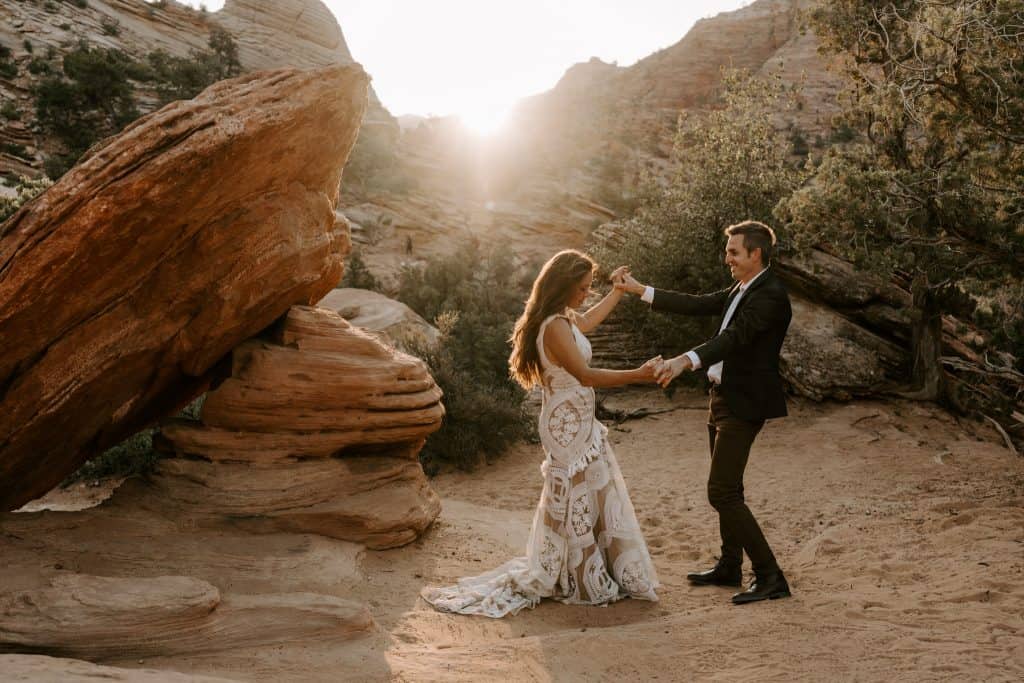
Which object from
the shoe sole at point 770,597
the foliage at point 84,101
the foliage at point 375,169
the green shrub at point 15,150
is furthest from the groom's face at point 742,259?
the green shrub at point 15,150

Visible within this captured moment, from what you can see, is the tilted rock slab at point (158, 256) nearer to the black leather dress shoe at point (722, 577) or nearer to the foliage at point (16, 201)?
the black leather dress shoe at point (722, 577)

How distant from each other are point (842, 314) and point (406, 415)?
951cm

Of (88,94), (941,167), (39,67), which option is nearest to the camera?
(941,167)

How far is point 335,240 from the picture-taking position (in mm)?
7043

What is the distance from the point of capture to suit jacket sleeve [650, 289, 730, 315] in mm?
6141

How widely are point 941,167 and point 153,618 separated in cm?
1082

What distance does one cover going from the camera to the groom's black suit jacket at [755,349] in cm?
513

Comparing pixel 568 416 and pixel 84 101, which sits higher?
pixel 84 101

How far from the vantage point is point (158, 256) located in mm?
Answer: 5148

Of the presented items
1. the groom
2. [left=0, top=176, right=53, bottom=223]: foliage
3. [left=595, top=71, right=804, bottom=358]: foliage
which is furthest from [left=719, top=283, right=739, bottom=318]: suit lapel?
[left=0, top=176, right=53, bottom=223]: foliage

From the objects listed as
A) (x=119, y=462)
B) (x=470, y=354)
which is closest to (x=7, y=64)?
(x=119, y=462)

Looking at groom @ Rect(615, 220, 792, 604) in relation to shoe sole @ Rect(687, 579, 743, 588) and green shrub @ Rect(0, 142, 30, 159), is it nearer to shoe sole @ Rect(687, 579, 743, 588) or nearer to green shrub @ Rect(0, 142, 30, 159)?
shoe sole @ Rect(687, 579, 743, 588)

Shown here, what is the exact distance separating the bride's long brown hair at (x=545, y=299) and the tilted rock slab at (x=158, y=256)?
87.6 inches

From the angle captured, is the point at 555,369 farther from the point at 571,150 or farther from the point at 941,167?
the point at 571,150
